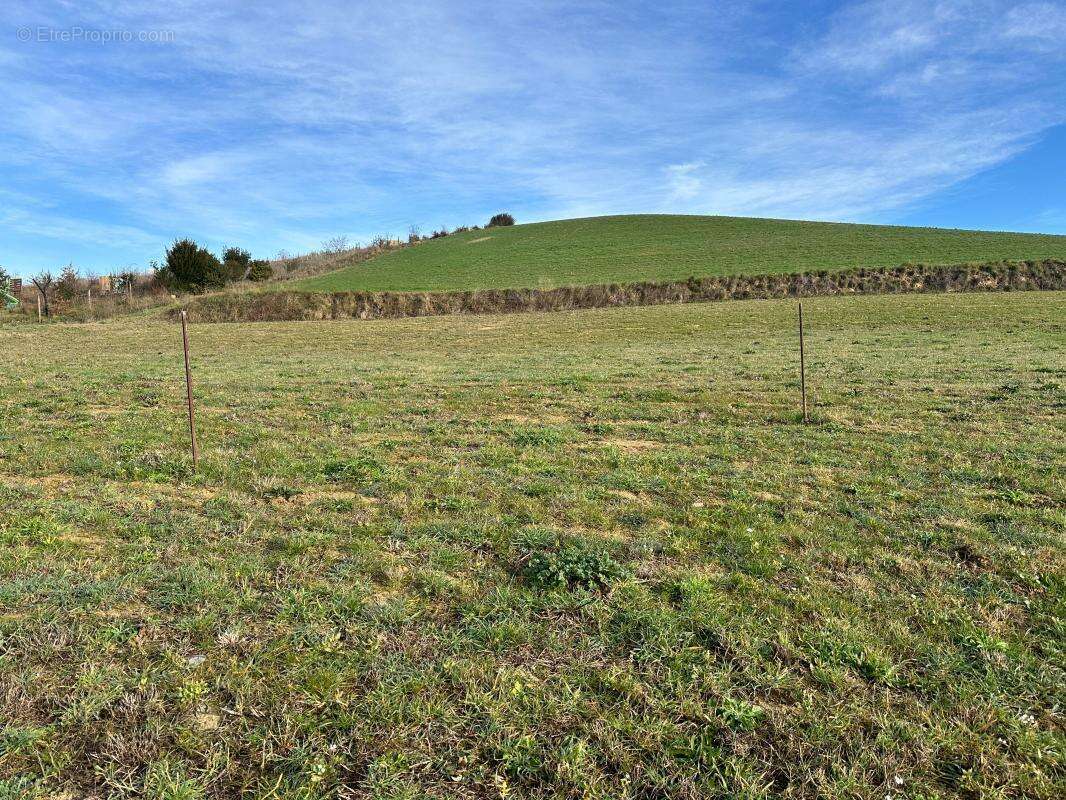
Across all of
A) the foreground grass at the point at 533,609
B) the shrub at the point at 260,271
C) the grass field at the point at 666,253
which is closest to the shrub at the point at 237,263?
the shrub at the point at 260,271

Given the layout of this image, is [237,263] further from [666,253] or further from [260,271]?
[666,253]

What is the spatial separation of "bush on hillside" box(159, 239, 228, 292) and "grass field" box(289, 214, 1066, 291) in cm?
1125

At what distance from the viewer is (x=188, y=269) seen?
54.0m

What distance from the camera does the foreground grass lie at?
9.26 feet

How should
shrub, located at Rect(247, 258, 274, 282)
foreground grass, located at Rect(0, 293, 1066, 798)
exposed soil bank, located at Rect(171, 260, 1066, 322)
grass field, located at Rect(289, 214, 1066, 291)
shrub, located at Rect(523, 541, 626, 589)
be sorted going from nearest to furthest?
foreground grass, located at Rect(0, 293, 1066, 798)
shrub, located at Rect(523, 541, 626, 589)
exposed soil bank, located at Rect(171, 260, 1066, 322)
grass field, located at Rect(289, 214, 1066, 291)
shrub, located at Rect(247, 258, 274, 282)

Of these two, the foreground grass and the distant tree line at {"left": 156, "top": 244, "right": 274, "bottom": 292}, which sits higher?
the distant tree line at {"left": 156, "top": 244, "right": 274, "bottom": 292}

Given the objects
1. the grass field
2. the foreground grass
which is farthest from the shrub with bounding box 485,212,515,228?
the foreground grass

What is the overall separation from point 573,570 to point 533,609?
1.64 feet

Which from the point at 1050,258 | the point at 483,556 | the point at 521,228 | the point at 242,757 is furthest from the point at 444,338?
the point at 521,228

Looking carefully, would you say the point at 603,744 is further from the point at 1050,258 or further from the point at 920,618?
the point at 1050,258

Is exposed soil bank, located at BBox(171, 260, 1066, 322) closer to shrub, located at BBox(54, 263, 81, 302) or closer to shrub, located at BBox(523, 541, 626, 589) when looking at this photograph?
shrub, located at BBox(54, 263, 81, 302)

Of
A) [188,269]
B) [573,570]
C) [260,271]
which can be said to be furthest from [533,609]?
[260,271]

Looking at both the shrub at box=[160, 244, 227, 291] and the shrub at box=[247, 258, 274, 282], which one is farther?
the shrub at box=[247, 258, 274, 282]

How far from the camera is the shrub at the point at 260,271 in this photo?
206ft
